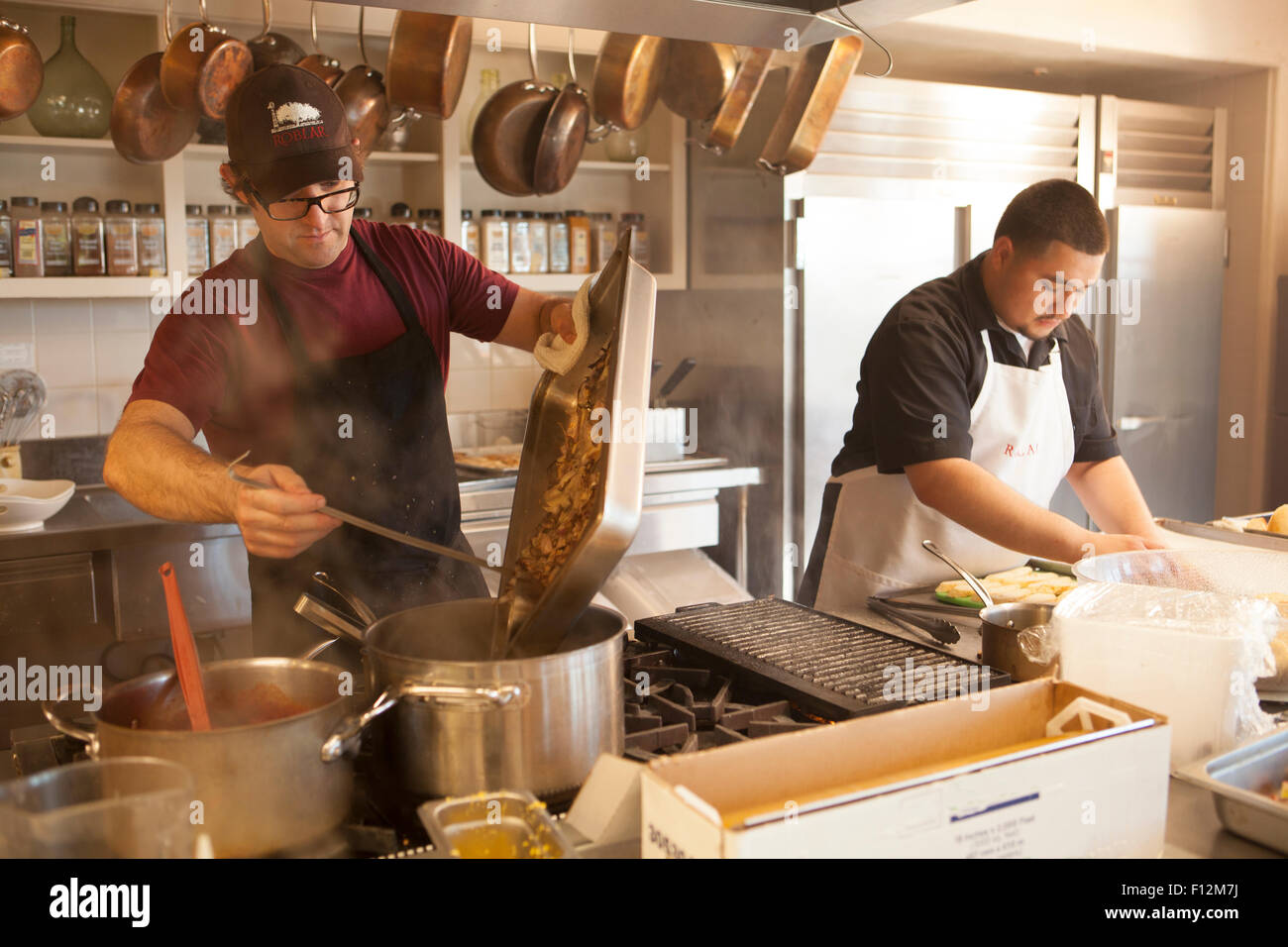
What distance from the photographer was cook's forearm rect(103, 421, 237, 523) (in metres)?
1.45

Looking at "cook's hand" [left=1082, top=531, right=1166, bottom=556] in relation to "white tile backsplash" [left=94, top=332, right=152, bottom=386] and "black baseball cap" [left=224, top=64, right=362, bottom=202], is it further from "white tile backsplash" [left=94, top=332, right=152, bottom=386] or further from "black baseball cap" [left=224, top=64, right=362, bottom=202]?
"white tile backsplash" [left=94, top=332, right=152, bottom=386]

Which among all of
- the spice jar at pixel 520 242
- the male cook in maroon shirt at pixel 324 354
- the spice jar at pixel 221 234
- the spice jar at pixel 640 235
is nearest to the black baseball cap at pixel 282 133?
the male cook in maroon shirt at pixel 324 354

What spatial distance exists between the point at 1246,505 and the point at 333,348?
4043mm

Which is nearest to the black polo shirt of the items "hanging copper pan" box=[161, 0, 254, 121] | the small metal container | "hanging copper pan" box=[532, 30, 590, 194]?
"hanging copper pan" box=[532, 30, 590, 194]

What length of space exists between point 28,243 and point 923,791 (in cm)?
298

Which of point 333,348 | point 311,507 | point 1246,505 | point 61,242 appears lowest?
point 1246,505

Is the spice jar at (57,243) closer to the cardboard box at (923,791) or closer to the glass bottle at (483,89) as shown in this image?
the glass bottle at (483,89)

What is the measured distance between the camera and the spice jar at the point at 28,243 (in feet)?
9.94

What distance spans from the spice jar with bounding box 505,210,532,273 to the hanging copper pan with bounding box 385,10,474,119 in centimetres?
71

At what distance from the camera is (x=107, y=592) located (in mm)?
2852

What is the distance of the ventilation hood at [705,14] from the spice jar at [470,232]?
2094 mm

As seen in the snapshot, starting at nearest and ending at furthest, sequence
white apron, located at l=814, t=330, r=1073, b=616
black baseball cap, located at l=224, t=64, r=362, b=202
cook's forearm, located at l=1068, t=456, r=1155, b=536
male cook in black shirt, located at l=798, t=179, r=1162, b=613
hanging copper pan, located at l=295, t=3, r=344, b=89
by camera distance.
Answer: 1. black baseball cap, located at l=224, t=64, r=362, b=202
2. male cook in black shirt, located at l=798, t=179, r=1162, b=613
3. white apron, located at l=814, t=330, r=1073, b=616
4. cook's forearm, located at l=1068, t=456, r=1155, b=536
5. hanging copper pan, located at l=295, t=3, r=344, b=89

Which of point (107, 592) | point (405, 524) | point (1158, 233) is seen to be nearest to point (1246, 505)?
point (1158, 233)

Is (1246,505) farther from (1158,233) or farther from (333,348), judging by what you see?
(333,348)
